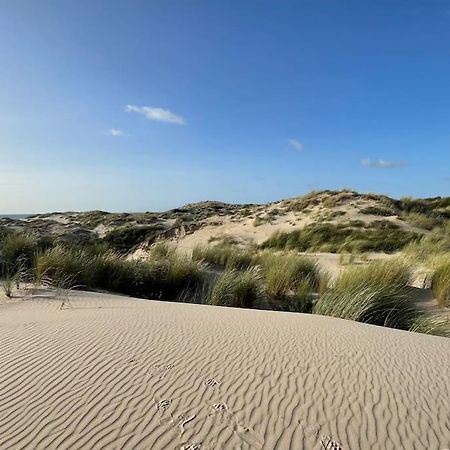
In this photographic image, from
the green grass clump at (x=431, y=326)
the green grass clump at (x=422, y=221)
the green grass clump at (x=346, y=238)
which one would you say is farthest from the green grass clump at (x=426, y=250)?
the green grass clump at (x=431, y=326)

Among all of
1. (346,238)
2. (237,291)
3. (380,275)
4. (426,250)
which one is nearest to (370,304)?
(380,275)

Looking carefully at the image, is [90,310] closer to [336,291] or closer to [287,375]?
[287,375]

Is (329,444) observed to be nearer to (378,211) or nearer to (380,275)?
(380,275)

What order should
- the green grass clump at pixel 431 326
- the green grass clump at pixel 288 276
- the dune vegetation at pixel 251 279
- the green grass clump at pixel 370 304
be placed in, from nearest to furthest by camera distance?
the green grass clump at pixel 431 326 → the green grass clump at pixel 370 304 → the dune vegetation at pixel 251 279 → the green grass clump at pixel 288 276

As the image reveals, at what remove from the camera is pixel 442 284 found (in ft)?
22.4

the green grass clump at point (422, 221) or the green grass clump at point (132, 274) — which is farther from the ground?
the green grass clump at point (422, 221)

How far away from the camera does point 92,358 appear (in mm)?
2877

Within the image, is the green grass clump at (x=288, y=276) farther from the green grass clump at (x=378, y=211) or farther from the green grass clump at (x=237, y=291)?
the green grass clump at (x=378, y=211)

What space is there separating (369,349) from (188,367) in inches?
63.6

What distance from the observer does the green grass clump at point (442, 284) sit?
6.63 m

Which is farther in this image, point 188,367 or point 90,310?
point 90,310

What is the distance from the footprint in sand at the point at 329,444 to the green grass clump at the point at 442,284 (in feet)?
18.0

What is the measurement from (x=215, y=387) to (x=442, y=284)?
18.9ft

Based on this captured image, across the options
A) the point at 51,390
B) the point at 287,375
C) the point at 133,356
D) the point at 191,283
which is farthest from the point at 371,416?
the point at 191,283
